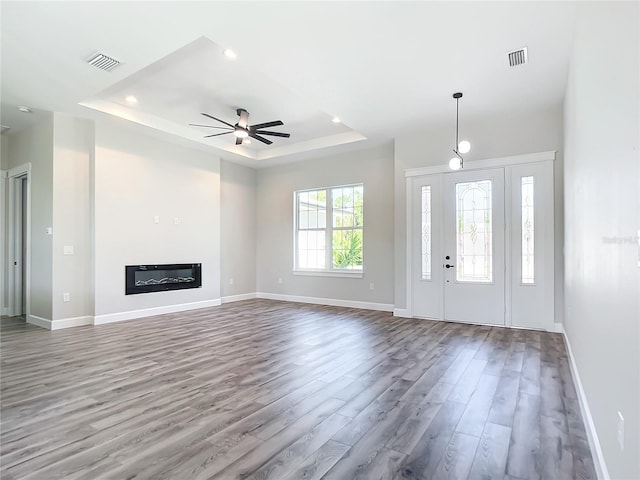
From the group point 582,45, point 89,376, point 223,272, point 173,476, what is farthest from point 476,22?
point 223,272

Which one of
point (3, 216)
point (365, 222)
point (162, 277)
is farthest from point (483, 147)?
point (3, 216)

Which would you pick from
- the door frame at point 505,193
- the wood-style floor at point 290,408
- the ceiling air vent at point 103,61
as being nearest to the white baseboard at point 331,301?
the door frame at point 505,193

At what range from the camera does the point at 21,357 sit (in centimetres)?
369

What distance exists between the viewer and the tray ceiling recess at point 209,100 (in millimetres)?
3957

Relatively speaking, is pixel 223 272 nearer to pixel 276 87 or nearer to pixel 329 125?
pixel 329 125

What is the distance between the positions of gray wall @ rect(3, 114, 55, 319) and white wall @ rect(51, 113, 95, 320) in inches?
3.7

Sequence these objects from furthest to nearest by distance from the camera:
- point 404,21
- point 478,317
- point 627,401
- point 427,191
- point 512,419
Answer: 1. point 427,191
2. point 478,317
3. point 404,21
4. point 512,419
5. point 627,401

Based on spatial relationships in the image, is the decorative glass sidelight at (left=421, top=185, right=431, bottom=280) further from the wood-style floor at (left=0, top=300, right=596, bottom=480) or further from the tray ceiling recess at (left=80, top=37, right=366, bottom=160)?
the tray ceiling recess at (left=80, top=37, right=366, bottom=160)

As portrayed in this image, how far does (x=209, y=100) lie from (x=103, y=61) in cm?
149

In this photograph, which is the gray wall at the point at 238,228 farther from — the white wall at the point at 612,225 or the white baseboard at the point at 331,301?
the white wall at the point at 612,225

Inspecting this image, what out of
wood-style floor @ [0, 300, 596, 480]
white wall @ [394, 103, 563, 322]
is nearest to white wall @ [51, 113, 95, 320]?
wood-style floor @ [0, 300, 596, 480]

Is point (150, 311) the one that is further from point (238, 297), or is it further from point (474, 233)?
point (474, 233)

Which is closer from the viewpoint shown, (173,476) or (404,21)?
(173,476)

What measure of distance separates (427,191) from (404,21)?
Result: 3188 millimetres
